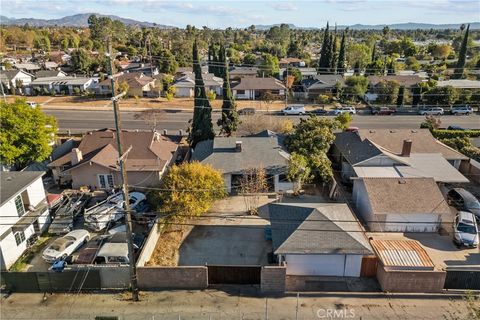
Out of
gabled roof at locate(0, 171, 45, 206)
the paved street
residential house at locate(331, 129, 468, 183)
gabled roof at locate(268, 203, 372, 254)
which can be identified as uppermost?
gabled roof at locate(0, 171, 45, 206)

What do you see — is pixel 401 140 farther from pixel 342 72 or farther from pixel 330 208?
pixel 342 72

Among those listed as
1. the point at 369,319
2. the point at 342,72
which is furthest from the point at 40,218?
the point at 342,72

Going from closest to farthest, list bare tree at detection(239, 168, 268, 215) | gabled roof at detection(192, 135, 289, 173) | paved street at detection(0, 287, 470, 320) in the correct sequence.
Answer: paved street at detection(0, 287, 470, 320) → bare tree at detection(239, 168, 268, 215) → gabled roof at detection(192, 135, 289, 173)

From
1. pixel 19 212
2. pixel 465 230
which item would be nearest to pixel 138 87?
pixel 19 212

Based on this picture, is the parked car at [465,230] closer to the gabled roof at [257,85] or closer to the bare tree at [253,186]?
the bare tree at [253,186]

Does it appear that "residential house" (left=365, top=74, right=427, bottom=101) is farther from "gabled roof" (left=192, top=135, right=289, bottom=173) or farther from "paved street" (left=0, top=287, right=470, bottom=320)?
"paved street" (left=0, top=287, right=470, bottom=320)

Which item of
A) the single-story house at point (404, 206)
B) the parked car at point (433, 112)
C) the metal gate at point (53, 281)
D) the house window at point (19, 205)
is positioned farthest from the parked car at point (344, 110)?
the metal gate at point (53, 281)

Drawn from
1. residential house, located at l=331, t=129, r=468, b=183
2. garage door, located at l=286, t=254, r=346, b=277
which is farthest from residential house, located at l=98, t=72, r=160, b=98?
garage door, located at l=286, t=254, r=346, b=277
